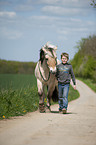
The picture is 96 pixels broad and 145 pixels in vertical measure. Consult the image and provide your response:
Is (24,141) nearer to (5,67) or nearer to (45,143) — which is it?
(45,143)

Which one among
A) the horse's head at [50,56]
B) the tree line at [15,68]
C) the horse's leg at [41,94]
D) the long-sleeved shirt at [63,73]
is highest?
the horse's head at [50,56]

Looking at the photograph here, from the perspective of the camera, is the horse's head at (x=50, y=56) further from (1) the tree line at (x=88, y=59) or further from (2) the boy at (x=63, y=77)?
(1) the tree line at (x=88, y=59)

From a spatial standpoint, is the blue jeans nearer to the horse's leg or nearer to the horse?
the horse

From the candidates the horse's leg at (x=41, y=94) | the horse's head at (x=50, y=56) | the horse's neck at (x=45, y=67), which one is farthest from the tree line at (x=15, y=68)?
the horse's head at (x=50, y=56)

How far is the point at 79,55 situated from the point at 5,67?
28304 mm

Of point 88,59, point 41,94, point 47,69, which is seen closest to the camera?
point 47,69

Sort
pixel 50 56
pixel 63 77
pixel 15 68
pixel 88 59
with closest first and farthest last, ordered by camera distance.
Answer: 1. pixel 50 56
2. pixel 63 77
3. pixel 15 68
4. pixel 88 59

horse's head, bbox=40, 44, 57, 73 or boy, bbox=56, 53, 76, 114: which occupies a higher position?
horse's head, bbox=40, 44, 57, 73

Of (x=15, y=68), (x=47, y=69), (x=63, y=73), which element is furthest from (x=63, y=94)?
(x=15, y=68)


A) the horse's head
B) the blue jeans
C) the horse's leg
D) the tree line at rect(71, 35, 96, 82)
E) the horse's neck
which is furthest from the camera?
the tree line at rect(71, 35, 96, 82)

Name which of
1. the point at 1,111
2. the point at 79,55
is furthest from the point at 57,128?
the point at 79,55

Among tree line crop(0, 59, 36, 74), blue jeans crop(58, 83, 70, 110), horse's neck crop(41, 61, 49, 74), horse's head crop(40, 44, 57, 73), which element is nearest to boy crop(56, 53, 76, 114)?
blue jeans crop(58, 83, 70, 110)

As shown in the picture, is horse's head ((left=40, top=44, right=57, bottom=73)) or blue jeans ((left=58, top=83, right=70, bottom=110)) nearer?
horse's head ((left=40, top=44, right=57, bottom=73))

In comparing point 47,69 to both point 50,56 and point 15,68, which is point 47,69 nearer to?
point 50,56
